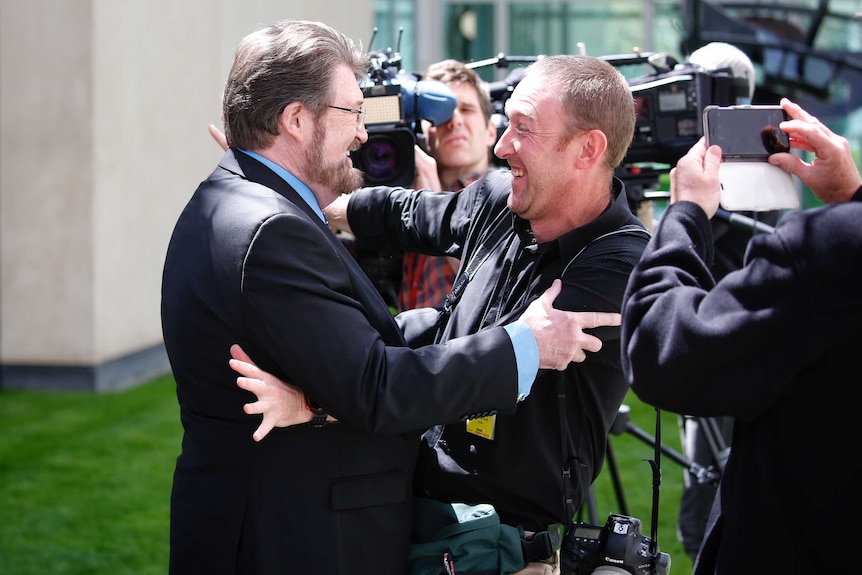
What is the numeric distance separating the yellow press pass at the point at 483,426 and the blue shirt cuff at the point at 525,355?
158 mm

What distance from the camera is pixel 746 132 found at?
1.69 meters

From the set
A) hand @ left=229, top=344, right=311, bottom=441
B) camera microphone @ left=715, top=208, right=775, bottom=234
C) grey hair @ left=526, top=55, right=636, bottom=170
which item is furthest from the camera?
camera microphone @ left=715, top=208, right=775, bottom=234

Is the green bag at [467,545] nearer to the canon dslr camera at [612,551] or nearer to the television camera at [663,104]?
the canon dslr camera at [612,551]

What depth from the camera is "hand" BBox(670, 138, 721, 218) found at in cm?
163

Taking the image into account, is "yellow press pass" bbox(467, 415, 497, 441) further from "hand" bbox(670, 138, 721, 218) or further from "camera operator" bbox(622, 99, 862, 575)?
"hand" bbox(670, 138, 721, 218)

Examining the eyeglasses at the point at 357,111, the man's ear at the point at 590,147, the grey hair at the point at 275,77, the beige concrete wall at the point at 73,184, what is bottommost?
the beige concrete wall at the point at 73,184

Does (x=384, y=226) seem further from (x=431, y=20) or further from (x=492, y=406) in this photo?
(x=431, y=20)

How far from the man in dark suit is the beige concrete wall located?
5238mm

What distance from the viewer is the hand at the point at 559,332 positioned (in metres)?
1.95

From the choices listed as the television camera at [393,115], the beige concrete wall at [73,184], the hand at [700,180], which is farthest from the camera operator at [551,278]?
the beige concrete wall at [73,184]

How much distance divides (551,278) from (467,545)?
57 centimetres

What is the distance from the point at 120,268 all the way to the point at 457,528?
5849mm

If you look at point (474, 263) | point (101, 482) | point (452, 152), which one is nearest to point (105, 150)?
point (101, 482)

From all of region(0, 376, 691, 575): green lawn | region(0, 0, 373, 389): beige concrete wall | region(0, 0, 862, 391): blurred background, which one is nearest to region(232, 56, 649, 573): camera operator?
region(0, 376, 691, 575): green lawn
